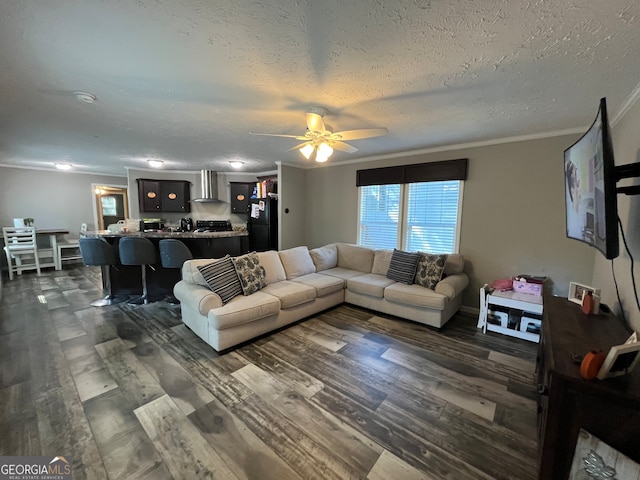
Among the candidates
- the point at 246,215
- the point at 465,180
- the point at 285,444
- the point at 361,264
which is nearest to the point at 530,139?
the point at 465,180

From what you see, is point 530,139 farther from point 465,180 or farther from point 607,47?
point 607,47

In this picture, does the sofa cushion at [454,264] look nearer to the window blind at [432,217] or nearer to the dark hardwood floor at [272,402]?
→ the window blind at [432,217]

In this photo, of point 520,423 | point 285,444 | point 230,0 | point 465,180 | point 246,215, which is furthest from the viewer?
point 246,215

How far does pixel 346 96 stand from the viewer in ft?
6.97

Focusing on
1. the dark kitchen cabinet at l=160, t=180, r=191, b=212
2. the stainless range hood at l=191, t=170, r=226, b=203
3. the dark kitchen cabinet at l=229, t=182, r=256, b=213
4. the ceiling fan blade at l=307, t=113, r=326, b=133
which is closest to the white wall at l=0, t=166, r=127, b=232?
the dark kitchen cabinet at l=160, t=180, r=191, b=212

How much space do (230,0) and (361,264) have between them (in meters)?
3.70

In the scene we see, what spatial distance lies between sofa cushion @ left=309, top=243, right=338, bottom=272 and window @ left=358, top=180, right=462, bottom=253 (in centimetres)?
66

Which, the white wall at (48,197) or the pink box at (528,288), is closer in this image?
the pink box at (528,288)

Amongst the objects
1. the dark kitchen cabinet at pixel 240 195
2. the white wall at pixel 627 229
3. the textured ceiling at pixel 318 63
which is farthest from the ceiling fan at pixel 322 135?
the dark kitchen cabinet at pixel 240 195

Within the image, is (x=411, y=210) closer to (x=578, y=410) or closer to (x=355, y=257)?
(x=355, y=257)

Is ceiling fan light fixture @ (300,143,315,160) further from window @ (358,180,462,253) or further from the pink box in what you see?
the pink box

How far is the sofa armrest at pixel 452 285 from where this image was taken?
3106 mm

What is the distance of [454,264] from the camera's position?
3582 mm

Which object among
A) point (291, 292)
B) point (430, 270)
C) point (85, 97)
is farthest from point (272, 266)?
point (85, 97)
